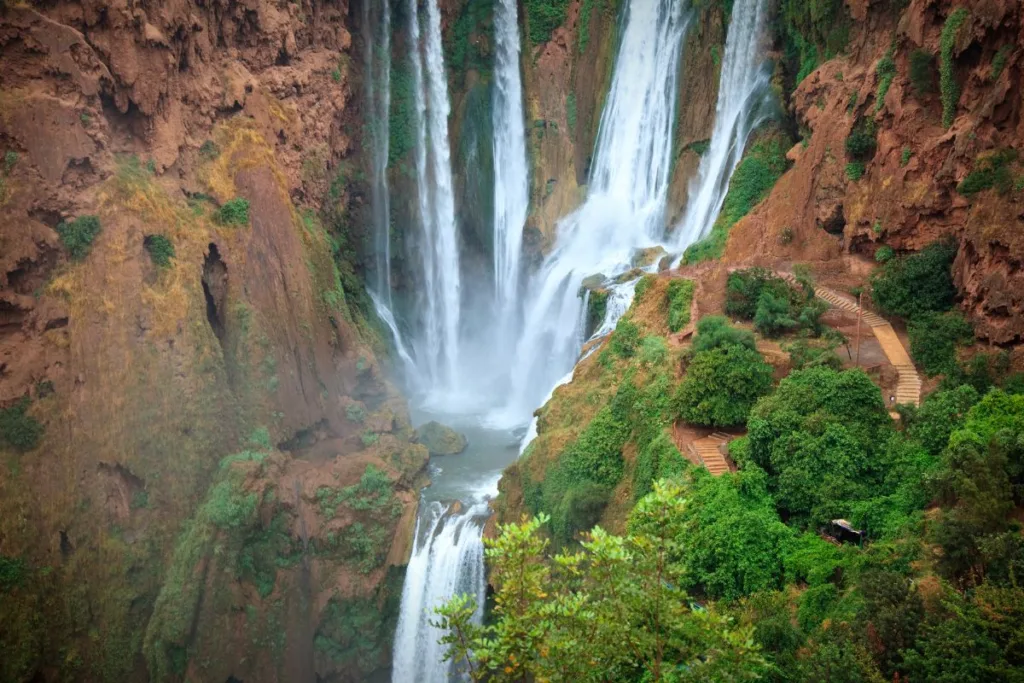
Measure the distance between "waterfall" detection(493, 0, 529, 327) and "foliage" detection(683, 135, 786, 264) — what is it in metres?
14.6

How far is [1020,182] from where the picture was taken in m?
15.2

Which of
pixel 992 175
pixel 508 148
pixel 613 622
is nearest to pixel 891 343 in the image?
pixel 992 175

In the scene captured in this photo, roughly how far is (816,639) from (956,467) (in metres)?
3.98

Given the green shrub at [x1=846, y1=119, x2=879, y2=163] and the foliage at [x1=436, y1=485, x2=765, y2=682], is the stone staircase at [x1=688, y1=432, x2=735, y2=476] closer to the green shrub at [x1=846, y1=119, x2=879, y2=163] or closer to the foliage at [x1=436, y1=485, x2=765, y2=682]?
the foliage at [x1=436, y1=485, x2=765, y2=682]

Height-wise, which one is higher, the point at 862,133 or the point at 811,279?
the point at 862,133

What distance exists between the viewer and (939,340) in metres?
16.6

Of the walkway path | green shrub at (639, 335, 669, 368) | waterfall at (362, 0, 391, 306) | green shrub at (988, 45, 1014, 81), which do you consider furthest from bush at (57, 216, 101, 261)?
green shrub at (988, 45, 1014, 81)

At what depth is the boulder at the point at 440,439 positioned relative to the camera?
2972 cm

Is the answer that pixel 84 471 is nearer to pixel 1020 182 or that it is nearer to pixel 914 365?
pixel 914 365

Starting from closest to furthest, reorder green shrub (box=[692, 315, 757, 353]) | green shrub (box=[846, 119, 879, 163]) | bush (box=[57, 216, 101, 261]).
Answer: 1. green shrub (box=[692, 315, 757, 353])
2. green shrub (box=[846, 119, 879, 163])
3. bush (box=[57, 216, 101, 261])

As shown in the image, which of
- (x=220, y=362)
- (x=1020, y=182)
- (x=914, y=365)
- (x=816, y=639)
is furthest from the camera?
(x=220, y=362)

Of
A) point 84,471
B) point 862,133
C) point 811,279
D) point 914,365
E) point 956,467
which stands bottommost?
point 84,471

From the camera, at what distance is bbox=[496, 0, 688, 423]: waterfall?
32.4m

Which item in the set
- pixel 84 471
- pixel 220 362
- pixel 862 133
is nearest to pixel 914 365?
pixel 862 133
